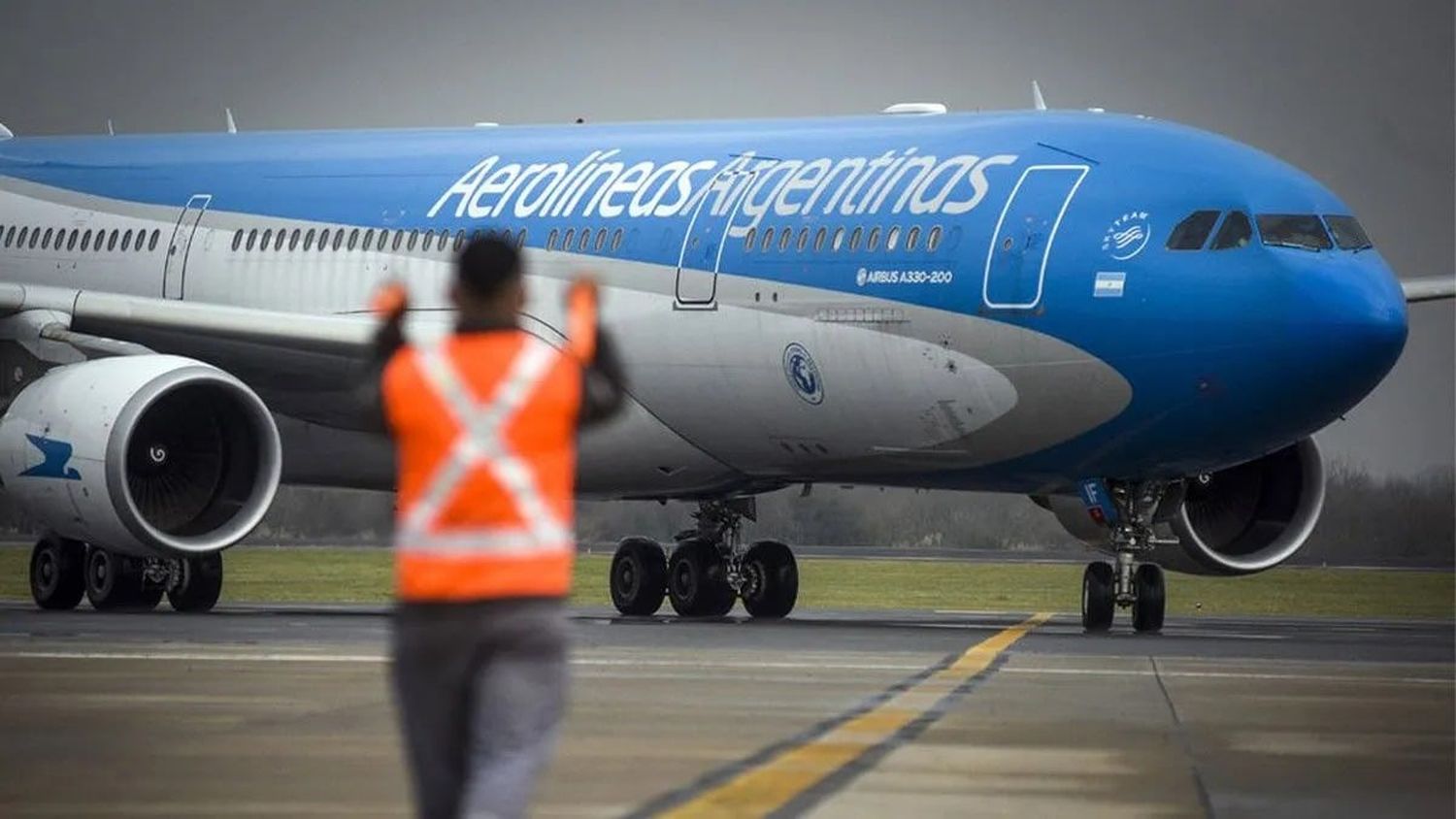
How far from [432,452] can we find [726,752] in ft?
16.3

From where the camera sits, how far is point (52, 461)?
22.4m

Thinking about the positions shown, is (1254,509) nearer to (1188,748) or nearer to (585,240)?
(585,240)

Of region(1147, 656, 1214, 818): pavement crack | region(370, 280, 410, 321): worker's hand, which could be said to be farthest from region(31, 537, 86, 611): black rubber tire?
region(370, 280, 410, 321): worker's hand

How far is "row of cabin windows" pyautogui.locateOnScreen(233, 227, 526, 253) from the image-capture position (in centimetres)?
2553

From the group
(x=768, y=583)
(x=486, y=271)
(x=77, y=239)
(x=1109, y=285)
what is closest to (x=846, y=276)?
(x=1109, y=285)

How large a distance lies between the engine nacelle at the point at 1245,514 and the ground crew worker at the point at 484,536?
55.2 ft

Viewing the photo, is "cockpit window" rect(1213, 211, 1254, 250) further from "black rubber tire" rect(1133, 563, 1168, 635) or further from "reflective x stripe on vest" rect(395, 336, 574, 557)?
"reflective x stripe on vest" rect(395, 336, 574, 557)

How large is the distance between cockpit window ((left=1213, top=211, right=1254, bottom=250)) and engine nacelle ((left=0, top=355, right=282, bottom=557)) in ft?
22.2

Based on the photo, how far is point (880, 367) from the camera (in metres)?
22.6

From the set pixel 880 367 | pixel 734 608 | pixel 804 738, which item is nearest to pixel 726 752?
pixel 804 738

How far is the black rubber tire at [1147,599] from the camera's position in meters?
22.6

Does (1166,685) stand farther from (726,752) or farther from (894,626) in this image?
(894,626)

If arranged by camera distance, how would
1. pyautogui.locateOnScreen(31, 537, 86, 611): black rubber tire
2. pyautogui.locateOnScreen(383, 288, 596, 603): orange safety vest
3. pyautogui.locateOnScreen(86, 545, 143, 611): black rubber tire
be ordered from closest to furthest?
1. pyautogui.locateOnScreen(383, 288, 596, 603): orange safety vest
2. pyautogui.locateOnScreen(86, 545, 143, 611): black rubber tire
3. pyautogui.locateOnScreen(31, 537, 86, 611): black rubber tire

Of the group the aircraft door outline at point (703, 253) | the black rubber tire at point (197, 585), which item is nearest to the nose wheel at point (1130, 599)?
the aircraft door outline at point (703, 253)
